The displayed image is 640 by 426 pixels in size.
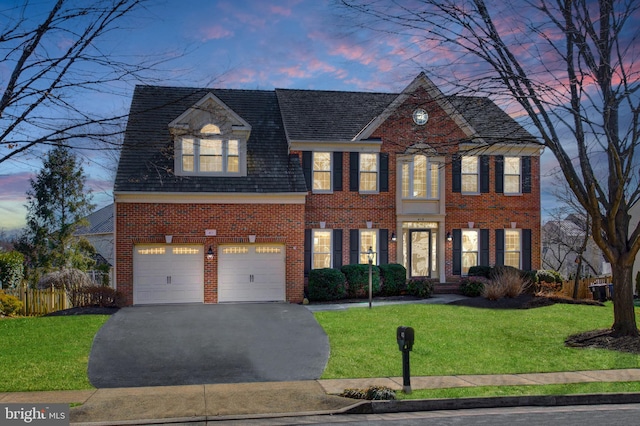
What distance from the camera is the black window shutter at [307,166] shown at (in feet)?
77.0

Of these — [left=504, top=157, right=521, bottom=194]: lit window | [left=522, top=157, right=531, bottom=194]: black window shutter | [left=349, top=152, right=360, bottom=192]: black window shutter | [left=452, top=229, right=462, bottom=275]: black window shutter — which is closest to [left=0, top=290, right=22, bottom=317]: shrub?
[left=349, top=152, right=360, bottom=192]: black window shutter

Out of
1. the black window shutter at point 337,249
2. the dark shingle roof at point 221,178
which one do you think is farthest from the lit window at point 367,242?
the dark shingle roof at point 221,178

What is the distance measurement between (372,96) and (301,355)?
655 inches

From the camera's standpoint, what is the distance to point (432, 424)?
29.1 ft

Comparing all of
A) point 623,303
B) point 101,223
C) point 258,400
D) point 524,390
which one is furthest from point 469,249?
point 101,223

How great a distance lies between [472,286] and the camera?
22.8m

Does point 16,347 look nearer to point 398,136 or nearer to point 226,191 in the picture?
point 226,191

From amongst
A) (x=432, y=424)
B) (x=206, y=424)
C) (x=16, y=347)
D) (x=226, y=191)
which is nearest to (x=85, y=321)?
(x=16, y=347)

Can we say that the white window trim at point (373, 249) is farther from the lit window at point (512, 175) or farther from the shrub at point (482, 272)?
the lit window at point (512, 175)

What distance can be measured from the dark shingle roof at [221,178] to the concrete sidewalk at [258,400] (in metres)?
9.98

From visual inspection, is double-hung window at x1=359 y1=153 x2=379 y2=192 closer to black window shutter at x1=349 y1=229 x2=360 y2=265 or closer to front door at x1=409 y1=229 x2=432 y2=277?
black window shutter at x1=349 y1=229 x2=360 y2=265

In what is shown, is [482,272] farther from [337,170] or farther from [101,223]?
[101,223]

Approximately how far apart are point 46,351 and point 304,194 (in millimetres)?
10753

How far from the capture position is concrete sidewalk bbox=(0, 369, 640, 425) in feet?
30.5
